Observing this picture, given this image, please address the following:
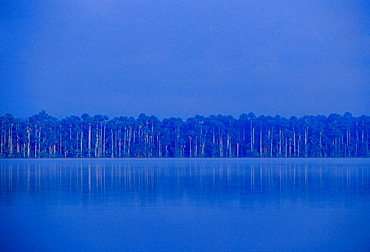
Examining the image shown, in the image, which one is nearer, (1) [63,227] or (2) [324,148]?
(1) [63,227]

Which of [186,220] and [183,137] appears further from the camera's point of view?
[183,137]

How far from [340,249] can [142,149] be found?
7453cm

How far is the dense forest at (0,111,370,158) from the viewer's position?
79.2m

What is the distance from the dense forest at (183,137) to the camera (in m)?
79.2

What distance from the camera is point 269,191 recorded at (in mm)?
14555

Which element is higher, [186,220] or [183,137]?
[183,137]

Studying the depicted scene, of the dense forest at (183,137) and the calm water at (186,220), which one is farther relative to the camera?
the dense forest at (183,137)

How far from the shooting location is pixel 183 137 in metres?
85.8

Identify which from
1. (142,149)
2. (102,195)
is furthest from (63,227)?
(142,149)

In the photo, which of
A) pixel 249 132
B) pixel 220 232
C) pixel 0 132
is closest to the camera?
pixel 220 232

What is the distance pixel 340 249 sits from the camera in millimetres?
7352

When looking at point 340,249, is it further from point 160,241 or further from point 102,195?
point 102,195

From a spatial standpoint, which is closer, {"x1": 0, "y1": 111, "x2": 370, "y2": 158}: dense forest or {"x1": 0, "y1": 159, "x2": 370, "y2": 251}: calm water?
{"x1": 0, "y1": 159, "x2": 370, "y2": 251}: calm water

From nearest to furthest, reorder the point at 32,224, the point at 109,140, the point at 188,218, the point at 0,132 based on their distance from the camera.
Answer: the point at 32,224
the point at 188,218
the point at 0,132
the point at 109,140
